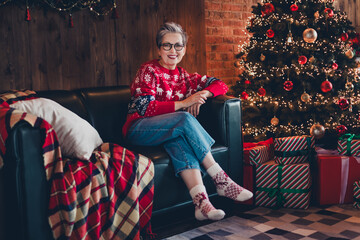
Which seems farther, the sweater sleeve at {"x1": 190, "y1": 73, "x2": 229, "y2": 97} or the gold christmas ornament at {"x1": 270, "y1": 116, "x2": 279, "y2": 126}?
the gold christmas ornament at {"x1": 270, "y1": 116, "x2": 279, "y2": 126}

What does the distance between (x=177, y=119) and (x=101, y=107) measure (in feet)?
2.20

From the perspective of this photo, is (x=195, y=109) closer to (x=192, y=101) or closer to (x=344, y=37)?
(x=192, y=101)

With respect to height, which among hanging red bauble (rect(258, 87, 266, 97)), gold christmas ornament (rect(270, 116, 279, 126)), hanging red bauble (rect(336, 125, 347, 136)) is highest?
hanging red bauble (rect(258, 87, 266, 97))

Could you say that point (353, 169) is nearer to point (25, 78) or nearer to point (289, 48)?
point (289, 48)

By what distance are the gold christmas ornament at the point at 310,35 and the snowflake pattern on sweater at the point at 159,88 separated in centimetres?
90

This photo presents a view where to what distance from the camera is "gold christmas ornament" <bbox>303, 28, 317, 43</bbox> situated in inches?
120

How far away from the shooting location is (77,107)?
256cm

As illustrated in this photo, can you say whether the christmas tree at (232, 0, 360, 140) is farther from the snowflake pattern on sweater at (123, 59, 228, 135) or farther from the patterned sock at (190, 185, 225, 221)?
the patterned sock at (190, 185, 225, 221)

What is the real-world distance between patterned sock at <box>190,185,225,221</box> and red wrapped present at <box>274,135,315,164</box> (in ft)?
2.58

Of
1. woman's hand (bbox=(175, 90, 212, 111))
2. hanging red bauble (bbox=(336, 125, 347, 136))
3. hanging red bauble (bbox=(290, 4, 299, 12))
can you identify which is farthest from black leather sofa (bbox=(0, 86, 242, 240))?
hanging red bauble (bbox=(290, 4, 299, 12))

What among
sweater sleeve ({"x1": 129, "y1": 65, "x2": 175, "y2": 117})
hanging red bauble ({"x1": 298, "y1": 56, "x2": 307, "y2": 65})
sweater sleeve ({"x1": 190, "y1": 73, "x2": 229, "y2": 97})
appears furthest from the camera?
hanging red bauble ({"x1": 298, "y1": 56, "x2": 307, "y2": 65})

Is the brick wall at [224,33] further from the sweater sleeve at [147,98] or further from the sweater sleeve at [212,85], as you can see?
the sweater sleeve at [147,98]

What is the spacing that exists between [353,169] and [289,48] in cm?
114

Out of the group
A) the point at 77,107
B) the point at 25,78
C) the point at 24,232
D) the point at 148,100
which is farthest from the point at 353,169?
the point at 25,78
